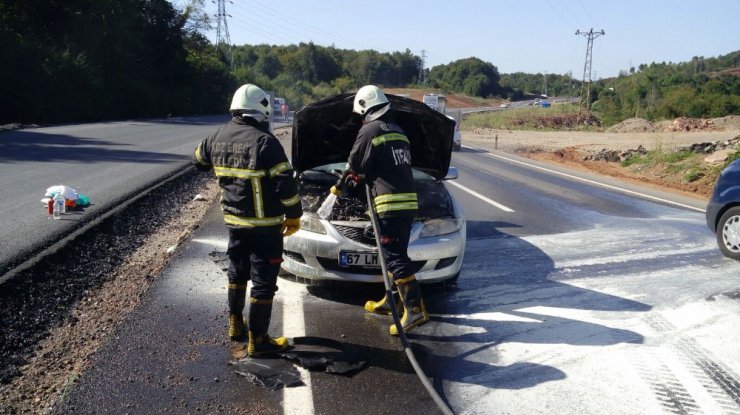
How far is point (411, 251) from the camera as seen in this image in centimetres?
545

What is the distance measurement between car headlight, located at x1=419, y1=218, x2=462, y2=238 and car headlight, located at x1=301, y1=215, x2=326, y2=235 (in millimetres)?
904

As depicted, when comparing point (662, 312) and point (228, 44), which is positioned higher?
point (228, 44)

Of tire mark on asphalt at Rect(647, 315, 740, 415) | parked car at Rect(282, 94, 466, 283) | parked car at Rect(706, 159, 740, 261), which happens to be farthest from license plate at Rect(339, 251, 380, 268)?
parked car at Rect(706, 159, 740, 261)

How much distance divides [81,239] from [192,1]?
6113 centimetres

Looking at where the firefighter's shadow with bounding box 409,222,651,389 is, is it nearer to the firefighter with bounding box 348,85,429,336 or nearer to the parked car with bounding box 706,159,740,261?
the firefighter with bounding box 348,85,429,336

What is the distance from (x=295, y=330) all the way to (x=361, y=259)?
34.2 inches

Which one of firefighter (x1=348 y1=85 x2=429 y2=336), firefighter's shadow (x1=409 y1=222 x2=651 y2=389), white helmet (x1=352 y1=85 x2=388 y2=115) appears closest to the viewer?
firefighter's shadow (x1=409 y1=222 x2=651 y2=389)

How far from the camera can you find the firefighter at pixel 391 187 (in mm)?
4949

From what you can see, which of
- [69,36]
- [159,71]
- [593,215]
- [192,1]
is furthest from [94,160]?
[192,1]

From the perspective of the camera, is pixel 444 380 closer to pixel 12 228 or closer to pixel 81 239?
pixel 81 239

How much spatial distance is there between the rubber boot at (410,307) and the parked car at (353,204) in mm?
510

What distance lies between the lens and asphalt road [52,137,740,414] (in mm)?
3756

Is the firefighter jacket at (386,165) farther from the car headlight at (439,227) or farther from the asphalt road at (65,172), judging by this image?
the asphalt road at (65,172)

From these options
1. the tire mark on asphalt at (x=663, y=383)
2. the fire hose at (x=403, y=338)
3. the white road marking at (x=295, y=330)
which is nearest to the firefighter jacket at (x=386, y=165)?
the fire hose at (x=403, y=338)
